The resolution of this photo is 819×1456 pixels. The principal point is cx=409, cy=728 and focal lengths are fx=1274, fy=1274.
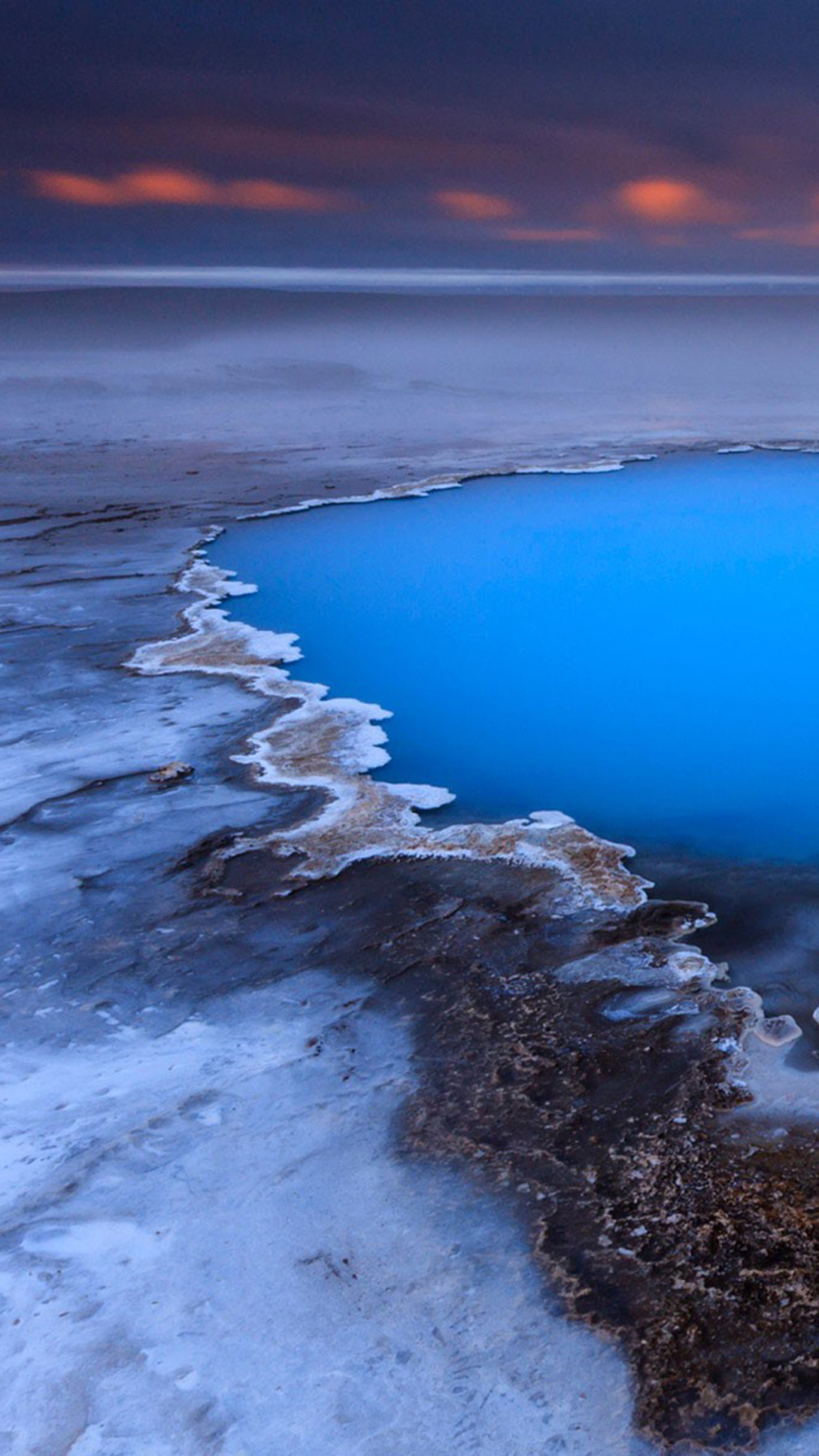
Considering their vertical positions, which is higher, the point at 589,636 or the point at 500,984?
the point at 589,636

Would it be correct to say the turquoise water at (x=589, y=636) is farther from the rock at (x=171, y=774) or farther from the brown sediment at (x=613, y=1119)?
the brown sediment at (x=613, y=1119)

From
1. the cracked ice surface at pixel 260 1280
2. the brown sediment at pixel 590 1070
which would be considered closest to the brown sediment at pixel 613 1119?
the brown sediment at pixel 590 1070

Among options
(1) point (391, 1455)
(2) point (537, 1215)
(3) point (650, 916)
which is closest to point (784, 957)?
(3) point (650, 916)

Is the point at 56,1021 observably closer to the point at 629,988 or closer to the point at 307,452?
the point at 629,988

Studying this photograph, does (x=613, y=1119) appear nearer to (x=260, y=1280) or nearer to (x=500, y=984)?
(x=500, y=984)

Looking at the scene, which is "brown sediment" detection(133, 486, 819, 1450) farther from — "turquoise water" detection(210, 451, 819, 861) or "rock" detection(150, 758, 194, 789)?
"turquoise water" detection(210, 451, 819, 861)

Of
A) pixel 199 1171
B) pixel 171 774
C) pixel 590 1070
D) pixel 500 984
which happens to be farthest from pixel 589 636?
pixel 199 1171
